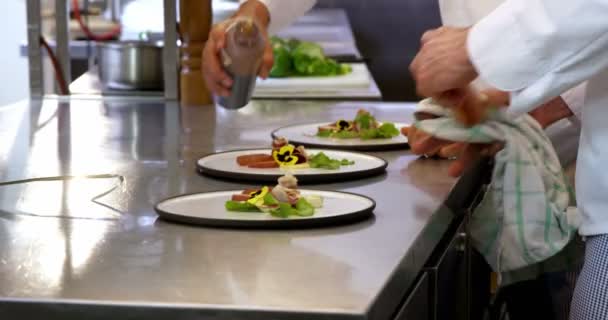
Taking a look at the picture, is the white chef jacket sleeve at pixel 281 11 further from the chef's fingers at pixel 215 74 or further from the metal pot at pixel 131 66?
the metal pot at pixel 131 66

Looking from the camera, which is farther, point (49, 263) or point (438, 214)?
point (438, 214)

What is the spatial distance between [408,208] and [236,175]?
0.91ft

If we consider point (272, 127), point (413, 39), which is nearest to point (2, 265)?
point (272, 127)

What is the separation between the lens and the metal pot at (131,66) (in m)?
2.72

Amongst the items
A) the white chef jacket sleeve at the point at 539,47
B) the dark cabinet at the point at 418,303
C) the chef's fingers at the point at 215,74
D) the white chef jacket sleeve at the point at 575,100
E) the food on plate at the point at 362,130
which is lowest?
the dark cabinet at the point at 418,303

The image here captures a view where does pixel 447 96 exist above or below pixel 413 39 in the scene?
above

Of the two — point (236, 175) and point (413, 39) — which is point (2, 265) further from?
point (413, 39)

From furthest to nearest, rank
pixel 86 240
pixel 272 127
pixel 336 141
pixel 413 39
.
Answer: pixel 413 39
pixel 272 127
pixel 336 141
pixel 86 240

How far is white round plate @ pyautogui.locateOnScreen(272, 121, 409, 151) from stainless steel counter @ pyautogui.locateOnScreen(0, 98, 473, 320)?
2cm

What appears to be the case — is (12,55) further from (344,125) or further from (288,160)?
(288,160)

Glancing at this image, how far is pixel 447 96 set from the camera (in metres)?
1.48

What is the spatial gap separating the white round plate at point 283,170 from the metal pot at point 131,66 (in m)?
1.03

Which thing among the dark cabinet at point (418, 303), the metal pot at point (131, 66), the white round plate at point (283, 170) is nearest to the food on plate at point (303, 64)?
the metal pot at point (131, 66)

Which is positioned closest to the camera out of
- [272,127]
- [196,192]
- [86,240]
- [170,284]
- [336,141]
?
[170,284]
